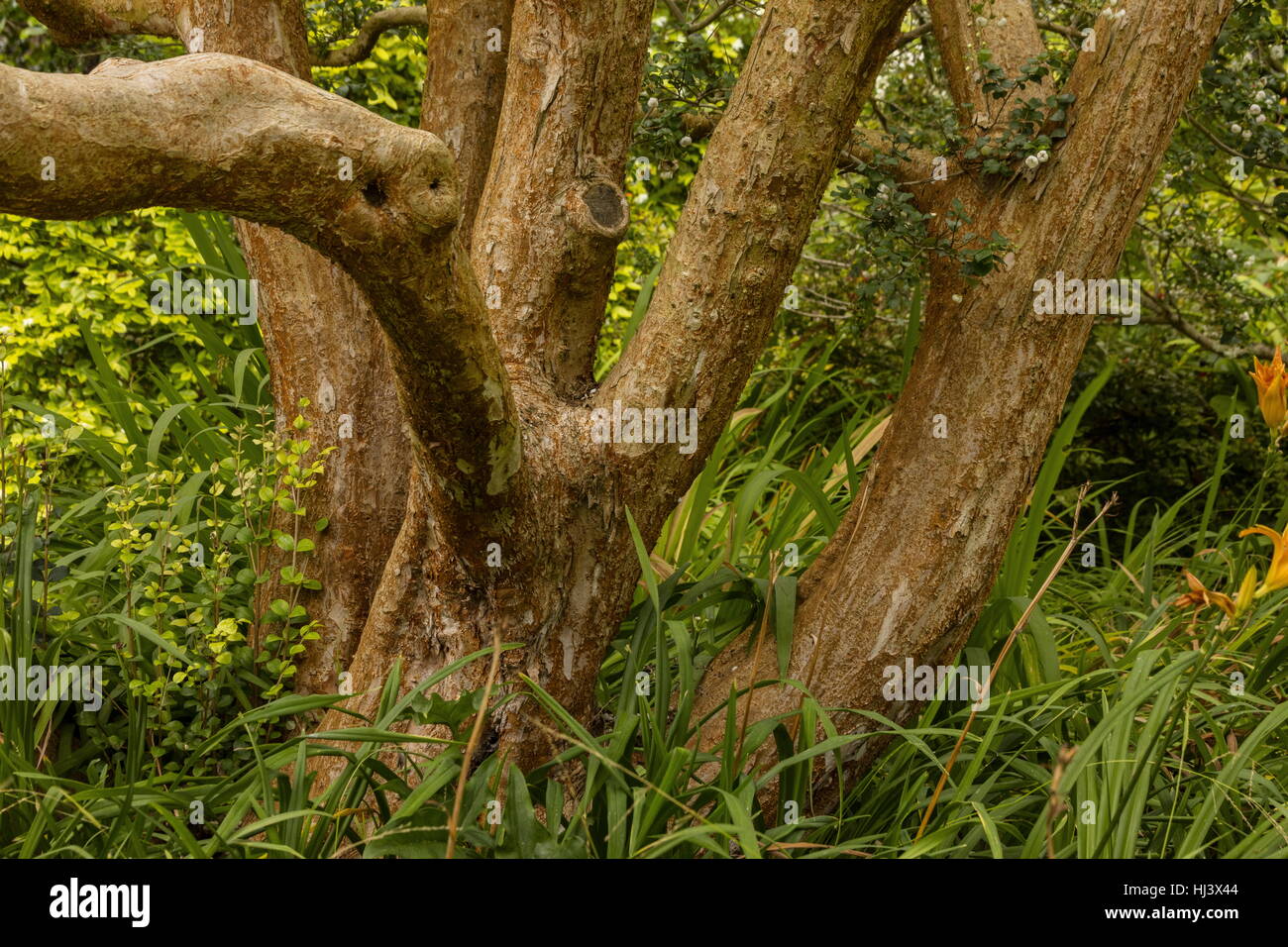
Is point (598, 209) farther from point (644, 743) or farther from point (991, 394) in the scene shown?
point (644, 743)

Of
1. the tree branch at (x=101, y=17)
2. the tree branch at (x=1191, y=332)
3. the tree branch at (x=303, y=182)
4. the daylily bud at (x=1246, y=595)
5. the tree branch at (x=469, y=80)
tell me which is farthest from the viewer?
the tree branch at (x=1191, y=332)

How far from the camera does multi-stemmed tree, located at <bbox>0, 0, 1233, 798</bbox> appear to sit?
86.6 inches

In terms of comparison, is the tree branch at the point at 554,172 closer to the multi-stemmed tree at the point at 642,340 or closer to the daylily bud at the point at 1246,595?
the multi-stemmed tree at the point at 642,340

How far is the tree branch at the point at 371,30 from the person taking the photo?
352 cm

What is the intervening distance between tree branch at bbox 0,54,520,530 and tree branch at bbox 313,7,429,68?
6.48ft

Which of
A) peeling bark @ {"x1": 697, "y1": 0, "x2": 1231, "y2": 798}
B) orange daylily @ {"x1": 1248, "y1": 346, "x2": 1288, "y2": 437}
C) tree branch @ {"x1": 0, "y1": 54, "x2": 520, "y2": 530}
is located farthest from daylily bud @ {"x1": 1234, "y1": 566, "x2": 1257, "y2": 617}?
tree branch @ {"x1": 0, "y1": 54, "x2": 520, "y2": 530}

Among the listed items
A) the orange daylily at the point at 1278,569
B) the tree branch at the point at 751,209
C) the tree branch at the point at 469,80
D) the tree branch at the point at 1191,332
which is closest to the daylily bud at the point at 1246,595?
the orange daylily at the point at 1278,569

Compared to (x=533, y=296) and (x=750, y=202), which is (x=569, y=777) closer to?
(x=533, y=296)

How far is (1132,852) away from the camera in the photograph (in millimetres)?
1857

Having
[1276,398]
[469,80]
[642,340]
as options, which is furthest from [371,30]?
[1276,398]

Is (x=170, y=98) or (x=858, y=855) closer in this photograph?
(x=170, y=98)

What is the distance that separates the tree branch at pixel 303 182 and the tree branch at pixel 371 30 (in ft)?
6.48

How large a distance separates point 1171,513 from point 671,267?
222 cm

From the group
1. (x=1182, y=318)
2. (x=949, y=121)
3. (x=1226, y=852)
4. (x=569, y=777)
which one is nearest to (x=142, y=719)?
(x=569, y=777)
